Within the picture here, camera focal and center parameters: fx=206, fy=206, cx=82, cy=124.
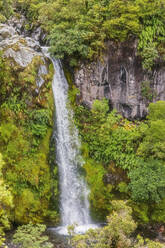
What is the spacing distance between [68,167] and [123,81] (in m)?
6.72

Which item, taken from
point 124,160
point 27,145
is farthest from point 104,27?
point 27,145

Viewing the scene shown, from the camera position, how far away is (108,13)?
12984mm

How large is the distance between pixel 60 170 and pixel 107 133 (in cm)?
340

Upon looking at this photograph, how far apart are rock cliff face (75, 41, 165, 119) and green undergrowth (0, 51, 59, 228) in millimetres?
3208

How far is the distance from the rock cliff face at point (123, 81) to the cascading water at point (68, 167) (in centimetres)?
144

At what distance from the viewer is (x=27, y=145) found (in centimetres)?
1053

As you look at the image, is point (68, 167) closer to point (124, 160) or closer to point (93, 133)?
point (93, 133)

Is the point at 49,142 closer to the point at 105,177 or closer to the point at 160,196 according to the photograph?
the point at 105,177

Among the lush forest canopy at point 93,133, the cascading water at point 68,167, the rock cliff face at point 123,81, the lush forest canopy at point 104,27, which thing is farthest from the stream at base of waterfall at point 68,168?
the lush forest canopy at point 104,27

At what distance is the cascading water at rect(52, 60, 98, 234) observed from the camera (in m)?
10.7

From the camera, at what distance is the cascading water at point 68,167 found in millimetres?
10664

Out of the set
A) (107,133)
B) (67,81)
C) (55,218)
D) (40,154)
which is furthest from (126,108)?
(55,218)

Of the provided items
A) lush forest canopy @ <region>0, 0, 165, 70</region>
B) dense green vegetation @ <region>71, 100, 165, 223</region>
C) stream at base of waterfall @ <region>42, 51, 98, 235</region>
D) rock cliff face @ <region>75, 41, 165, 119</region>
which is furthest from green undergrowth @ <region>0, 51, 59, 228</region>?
rock cliff face @ <region>75, 41, 165, 119</region>

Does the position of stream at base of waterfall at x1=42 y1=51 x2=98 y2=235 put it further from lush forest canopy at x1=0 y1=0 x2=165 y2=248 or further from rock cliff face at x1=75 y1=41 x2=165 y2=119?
rock cliff face at x1=75 y1=41 x2=165 y2=119
